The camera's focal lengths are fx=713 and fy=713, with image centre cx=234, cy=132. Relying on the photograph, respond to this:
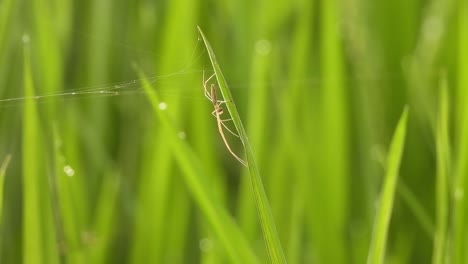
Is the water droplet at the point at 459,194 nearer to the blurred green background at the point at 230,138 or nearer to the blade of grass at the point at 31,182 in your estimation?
the blurred green background at the point at 230,138

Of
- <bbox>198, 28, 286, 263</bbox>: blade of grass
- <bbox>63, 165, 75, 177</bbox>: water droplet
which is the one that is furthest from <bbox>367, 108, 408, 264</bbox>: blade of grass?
<bbox>63, 165, 75, 177</bbox>: water droplet

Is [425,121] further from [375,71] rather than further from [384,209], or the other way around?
[384,209]

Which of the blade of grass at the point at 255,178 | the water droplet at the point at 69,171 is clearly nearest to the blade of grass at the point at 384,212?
the blade of grass at the point at 255,178

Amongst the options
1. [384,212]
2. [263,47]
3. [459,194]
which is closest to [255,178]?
[384,212]

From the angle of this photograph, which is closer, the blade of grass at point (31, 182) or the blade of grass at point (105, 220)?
the blade of grass at point (31, 182)

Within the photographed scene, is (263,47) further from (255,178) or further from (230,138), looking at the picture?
(255,178)

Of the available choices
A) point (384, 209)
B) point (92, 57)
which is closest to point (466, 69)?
point (384, 209)
